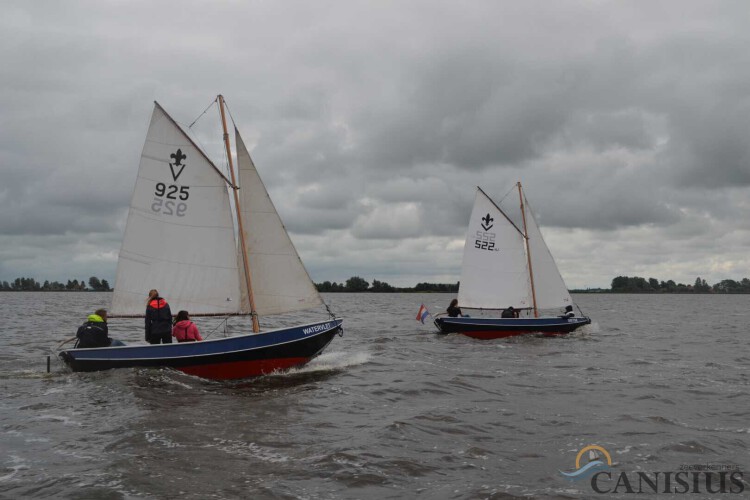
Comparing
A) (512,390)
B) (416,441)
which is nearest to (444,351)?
(512,390)

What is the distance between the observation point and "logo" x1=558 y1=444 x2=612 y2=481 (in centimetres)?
1055

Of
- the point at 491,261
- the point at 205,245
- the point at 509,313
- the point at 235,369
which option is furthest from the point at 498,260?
the point at 235,369

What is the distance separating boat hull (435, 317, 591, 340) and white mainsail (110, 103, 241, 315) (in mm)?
19474

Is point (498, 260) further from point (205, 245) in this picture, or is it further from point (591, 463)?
point (591, 463)

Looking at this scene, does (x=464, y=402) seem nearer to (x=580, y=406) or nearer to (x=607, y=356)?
(x=580, y=406)

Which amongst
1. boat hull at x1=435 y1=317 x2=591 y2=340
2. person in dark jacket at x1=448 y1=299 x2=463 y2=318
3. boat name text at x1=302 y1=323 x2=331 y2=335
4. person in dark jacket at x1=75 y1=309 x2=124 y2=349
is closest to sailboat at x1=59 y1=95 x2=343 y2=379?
boat name text at x1=302 y1=323 x2=331 y2=335

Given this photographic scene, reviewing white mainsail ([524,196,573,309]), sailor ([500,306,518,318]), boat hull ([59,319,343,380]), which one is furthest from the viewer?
white mainsail ([524,196,573,309])

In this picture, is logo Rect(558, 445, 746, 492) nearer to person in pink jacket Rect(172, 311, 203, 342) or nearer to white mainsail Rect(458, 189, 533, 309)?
person in pink jacket Rect(172, 311, 203, 342)

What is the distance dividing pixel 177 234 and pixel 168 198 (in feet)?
4.35

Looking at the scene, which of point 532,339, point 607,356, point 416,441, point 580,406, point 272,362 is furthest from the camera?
point 532,339

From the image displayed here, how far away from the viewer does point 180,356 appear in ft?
63.9

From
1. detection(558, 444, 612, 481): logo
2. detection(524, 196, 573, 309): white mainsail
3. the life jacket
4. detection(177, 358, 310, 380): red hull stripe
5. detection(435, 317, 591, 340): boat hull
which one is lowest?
detection(558, 444, 612, 481): logo

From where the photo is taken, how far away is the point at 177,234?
70.0 ft

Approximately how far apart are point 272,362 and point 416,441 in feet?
29.9
